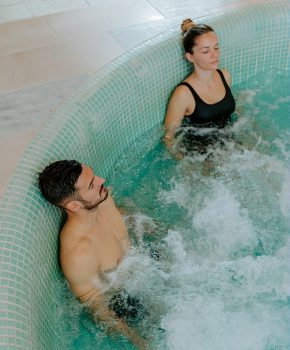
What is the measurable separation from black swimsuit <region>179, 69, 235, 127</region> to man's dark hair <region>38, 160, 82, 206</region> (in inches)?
38.8

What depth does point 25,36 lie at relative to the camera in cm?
367

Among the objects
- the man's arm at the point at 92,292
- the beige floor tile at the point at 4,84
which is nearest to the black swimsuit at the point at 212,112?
the man's arm at the point at 92,292

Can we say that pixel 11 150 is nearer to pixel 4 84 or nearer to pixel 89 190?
pixel 4 84

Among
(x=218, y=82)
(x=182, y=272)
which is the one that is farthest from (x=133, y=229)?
(x=218, y=82)

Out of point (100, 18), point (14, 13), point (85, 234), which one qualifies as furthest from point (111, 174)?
point (14, 13)

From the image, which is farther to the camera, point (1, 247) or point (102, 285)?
point (102, 285)

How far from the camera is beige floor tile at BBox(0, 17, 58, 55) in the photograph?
11.6 ft

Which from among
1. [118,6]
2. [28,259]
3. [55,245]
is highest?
[28,259]

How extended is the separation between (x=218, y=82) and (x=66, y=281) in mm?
1249

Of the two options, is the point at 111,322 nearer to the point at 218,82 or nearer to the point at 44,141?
the point at 44,141

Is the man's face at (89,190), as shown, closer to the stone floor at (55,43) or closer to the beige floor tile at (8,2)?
the stone floor at (55,43)

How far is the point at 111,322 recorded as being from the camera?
180cm

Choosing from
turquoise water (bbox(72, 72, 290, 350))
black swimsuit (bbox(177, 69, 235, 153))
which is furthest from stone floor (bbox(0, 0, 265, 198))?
black swimsuit (bbox(177, 69, 235, 153))

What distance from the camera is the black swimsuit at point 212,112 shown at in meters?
2.49
